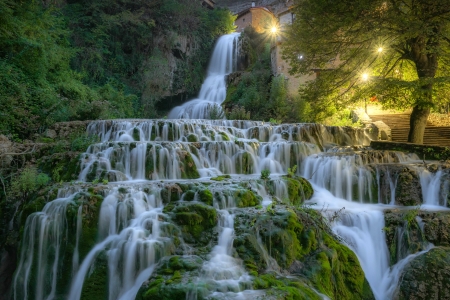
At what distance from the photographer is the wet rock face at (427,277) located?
5605 mm

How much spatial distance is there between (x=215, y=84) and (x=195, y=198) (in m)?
20.2

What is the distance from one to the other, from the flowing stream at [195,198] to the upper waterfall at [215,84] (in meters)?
8.11

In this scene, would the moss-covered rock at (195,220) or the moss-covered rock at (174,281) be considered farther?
the moss-covered rock at (195,220)

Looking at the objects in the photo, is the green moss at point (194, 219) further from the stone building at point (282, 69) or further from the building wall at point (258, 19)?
the building wall at point (258, 19)

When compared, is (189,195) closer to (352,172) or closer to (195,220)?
(195,220)

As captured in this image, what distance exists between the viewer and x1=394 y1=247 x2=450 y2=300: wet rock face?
5605 millimetres

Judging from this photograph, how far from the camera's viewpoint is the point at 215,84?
86.5ft

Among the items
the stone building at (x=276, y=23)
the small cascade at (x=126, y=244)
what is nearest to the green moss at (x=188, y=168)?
the small cascade at (x=126, y=244)

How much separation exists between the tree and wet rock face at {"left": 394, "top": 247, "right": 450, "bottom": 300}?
7342 millimetres

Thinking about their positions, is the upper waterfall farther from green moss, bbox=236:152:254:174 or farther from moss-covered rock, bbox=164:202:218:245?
moss-covered rock, bbox=164:202:218:245

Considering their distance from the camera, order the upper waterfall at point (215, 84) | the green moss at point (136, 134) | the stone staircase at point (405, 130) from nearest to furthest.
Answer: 1. the green moss at point (136, 134)
2. the stone staircase at point (405, 130)
3. the upper waterfall at point (215, 84)

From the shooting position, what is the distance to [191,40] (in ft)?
89.8

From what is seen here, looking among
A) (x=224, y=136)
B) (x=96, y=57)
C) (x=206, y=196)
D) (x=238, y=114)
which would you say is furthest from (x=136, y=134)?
(x=96, y=57)

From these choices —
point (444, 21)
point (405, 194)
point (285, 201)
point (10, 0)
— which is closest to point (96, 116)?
point (10, 0)
